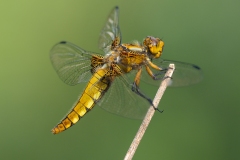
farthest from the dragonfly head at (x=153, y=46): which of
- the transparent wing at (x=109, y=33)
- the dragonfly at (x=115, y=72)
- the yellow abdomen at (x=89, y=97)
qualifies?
the yellow abdomen at (x=89, y=97)

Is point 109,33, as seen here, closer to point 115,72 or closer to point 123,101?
point 115,72

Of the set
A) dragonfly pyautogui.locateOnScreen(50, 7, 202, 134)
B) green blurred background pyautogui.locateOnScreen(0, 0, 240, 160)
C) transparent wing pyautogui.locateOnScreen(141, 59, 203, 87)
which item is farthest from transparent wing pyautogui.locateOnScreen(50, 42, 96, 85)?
green blurred background pyautogui.locateOnScreen(0, 0, 240, 160)

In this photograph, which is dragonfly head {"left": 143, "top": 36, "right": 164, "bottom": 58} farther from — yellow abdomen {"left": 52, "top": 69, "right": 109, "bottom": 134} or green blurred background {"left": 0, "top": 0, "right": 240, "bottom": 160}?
green blurred background {"left": 0, "top": 0, "right": 240, "bottom": 160}
